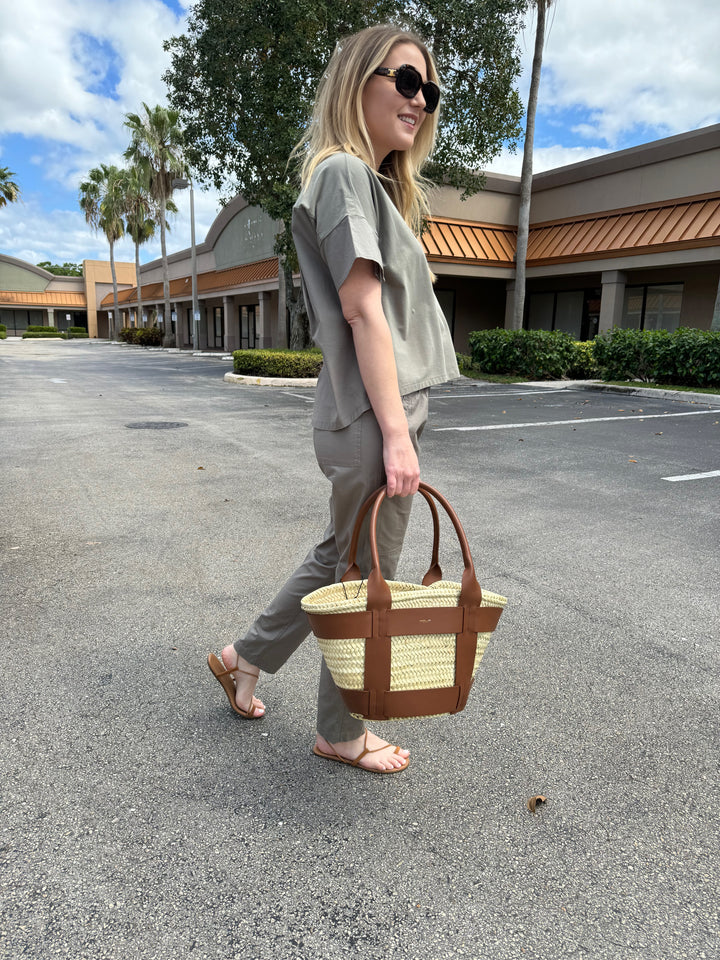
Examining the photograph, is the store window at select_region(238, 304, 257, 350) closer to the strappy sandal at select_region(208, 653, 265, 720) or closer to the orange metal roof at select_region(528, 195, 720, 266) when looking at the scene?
the orange metal roof at select_region(528, 195, 720, 266)

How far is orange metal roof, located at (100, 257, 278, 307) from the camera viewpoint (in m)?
30.6

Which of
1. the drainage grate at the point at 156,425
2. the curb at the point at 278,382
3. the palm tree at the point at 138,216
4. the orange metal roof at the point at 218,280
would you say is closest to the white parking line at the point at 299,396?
the curb at the point at 278,382

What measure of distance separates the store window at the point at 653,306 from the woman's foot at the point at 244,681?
22666 mm

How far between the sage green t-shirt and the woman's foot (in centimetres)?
104

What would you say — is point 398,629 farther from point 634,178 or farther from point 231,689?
point 634,178

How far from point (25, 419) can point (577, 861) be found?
9931 millimetres

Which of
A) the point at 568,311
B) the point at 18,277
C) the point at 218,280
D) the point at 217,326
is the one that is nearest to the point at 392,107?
the point at 568,311

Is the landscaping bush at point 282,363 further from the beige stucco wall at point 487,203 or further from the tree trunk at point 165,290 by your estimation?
the tree trunk at point 165,290

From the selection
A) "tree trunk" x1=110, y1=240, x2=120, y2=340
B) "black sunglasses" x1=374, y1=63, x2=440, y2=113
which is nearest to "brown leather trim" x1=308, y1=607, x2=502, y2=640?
"black sunglasses" x1=374, y1=63, x2=440, y2=113

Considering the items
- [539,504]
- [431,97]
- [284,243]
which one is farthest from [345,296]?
[284,243]

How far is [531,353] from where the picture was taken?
17.8m

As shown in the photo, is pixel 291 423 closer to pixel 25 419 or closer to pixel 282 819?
pixel 25 419

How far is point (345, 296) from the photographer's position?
1737mm

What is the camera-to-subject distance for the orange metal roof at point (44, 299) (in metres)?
74.1
